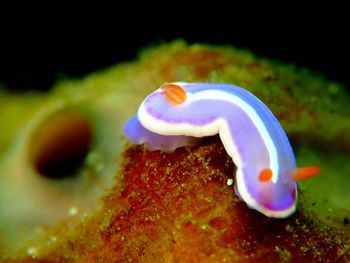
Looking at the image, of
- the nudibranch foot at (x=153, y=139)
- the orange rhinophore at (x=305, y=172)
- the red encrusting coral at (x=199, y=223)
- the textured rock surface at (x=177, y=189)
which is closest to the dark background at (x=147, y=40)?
the textured rock surface at (x=177, y=189)

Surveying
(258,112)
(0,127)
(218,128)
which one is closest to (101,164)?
(218,128)

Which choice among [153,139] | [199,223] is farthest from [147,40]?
[199,223]

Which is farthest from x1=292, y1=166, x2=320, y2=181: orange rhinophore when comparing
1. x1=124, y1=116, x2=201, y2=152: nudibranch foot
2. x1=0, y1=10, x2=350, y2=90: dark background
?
x1=0, y1=10, x2=350, y2=90: dark background

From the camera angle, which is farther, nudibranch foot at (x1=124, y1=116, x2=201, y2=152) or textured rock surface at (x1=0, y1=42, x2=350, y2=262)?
nudibranch foot at (x1=124, y1=116, x2=201, y2=152)

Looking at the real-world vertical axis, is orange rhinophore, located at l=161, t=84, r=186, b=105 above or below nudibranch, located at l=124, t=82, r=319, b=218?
above

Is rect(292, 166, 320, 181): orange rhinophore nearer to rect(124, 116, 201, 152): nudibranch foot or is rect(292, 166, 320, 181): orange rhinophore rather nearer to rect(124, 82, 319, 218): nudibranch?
rect(124, 82, 319, 218): nudibranch

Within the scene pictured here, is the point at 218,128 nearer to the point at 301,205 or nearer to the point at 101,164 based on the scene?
the point at 301,205
